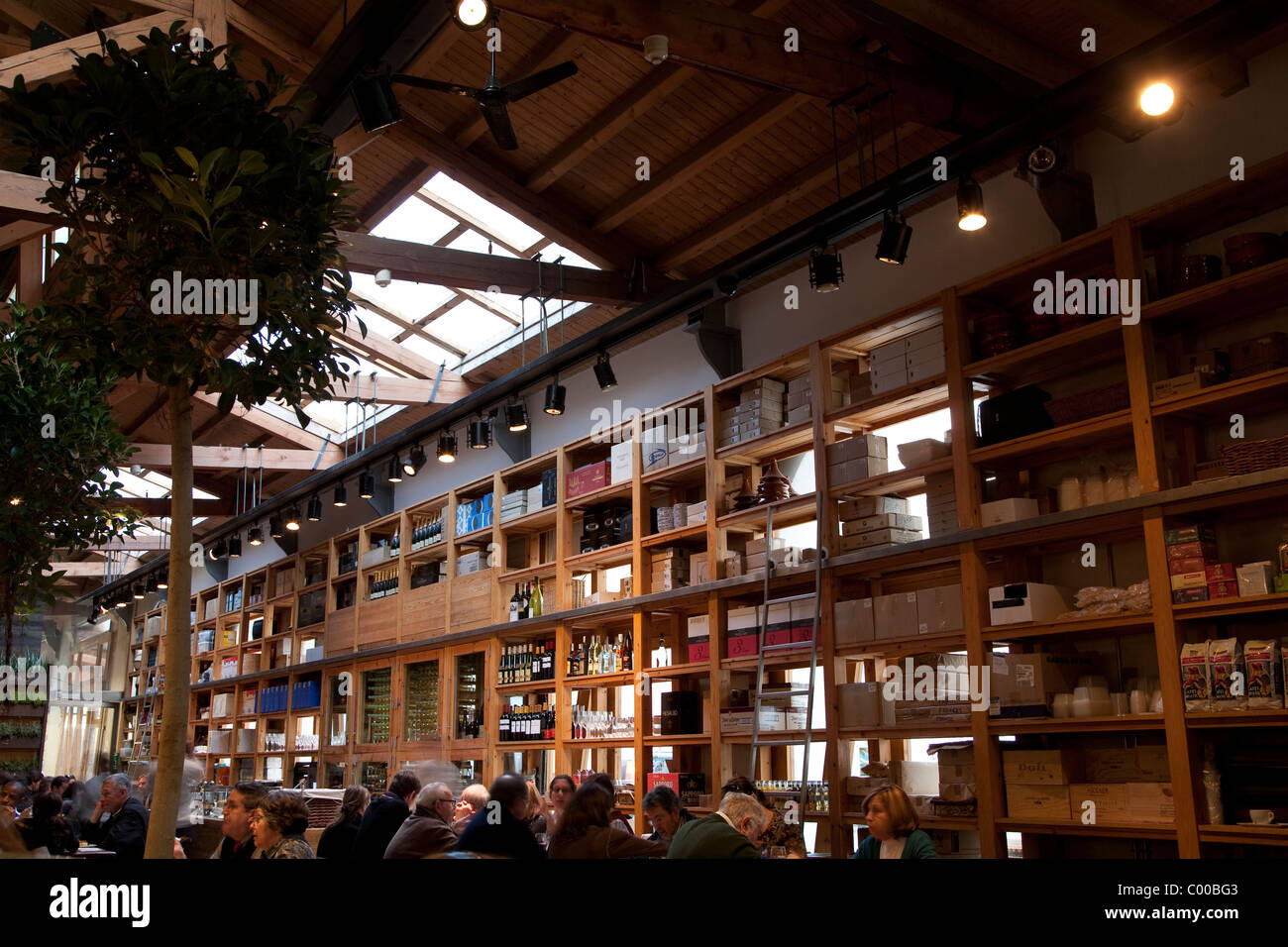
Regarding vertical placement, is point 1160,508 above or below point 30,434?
below

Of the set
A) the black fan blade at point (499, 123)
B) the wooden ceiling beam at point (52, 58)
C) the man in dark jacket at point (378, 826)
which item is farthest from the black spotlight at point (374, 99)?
the man in dark jacket at point (378, 826)

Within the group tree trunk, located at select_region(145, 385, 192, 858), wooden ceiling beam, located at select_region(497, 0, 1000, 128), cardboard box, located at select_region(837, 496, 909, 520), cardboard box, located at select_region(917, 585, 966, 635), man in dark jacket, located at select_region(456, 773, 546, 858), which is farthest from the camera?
cardboard box, located at select_region(837, 496, 909, 520)

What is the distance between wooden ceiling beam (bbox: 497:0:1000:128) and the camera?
17.6 ft

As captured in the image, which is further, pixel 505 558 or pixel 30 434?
pixel 505 558

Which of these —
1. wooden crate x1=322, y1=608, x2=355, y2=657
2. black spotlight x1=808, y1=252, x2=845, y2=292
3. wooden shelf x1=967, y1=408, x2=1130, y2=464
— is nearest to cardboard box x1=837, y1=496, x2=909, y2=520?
wooden shelf x1=967, y1=408, x2=1130, y2=464

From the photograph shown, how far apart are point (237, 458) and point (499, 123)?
941 centimetres

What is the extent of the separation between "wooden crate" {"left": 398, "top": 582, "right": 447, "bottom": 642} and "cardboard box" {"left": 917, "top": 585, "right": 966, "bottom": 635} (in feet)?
17.3

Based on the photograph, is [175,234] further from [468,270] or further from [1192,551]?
[468,270]

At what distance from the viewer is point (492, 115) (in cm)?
545

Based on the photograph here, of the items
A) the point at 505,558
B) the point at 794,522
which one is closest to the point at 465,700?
the point at 505,558

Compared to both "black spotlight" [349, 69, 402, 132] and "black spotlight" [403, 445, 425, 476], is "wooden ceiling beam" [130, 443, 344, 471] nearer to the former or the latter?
"black spotlight" [403, 445, 425, 476]

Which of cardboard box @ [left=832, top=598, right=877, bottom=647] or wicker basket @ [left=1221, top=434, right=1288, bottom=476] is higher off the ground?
wicker basket @ [left=1221, top=434, right=1288, bottom=476]

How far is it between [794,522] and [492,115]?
3.43 metres
